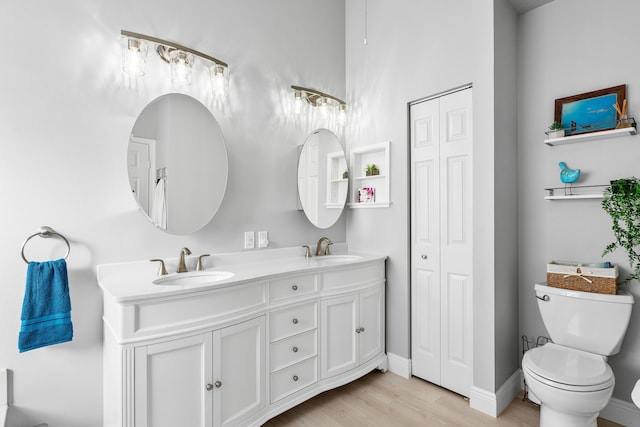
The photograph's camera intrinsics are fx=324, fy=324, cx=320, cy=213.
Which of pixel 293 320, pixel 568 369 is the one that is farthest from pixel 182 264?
pixel 568 369

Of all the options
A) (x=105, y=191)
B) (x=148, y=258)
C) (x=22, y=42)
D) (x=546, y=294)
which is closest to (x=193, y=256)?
(x=148, y=258)

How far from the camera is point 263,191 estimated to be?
240 cm

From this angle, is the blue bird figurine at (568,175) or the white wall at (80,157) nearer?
the white wall at (80,157)

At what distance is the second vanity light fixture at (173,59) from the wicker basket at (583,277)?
7.93ft

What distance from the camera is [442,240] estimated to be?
2.35 meters

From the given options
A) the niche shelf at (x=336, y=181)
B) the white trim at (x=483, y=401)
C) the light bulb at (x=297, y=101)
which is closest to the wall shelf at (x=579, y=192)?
the white trim at (x=483, y=401)

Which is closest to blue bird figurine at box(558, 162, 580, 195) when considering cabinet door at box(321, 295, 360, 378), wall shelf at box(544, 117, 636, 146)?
wall shelf at box(544, 117, 636, 146)

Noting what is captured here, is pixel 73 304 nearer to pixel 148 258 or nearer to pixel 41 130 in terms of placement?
pixel 148 258

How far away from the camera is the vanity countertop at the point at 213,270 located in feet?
4.84

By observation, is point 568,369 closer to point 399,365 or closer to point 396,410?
point 396,410

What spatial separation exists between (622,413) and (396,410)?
1.32 metres

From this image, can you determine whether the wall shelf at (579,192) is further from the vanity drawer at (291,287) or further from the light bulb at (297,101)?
the light bulb at (297,101)

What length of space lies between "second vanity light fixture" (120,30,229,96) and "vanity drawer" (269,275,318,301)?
1298 mm

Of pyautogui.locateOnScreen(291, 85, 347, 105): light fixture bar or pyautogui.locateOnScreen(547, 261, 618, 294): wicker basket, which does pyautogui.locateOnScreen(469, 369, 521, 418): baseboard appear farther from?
pyautogui.locateOnScreen(291, 85, 347, 105): light fixture bar
